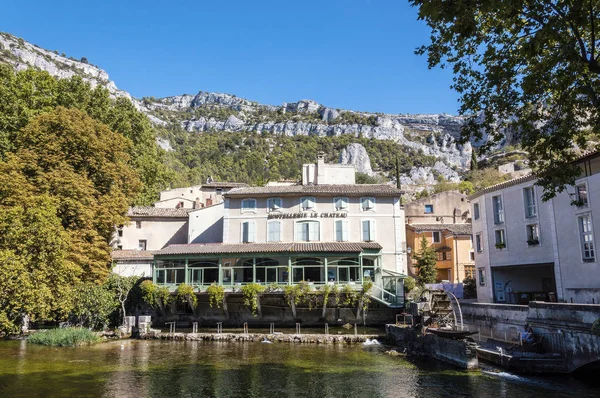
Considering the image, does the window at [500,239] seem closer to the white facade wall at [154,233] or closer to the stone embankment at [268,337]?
the stone embankment at [268,337]

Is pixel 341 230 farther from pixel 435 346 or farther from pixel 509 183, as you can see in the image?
pixel 435 346

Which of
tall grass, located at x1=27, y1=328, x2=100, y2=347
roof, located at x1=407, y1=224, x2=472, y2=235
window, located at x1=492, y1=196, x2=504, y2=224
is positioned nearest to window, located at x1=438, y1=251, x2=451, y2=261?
roof, located at x1=407, y1=224, x2=472, y2=235

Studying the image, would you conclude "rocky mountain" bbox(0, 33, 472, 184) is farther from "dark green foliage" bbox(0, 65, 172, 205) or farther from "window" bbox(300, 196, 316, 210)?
"window" bbox(300, 196, 316, 210)

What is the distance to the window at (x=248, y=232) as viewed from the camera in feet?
117

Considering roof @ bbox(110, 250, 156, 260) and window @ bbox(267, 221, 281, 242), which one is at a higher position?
window @ bbox(267, 221, 281, 242)

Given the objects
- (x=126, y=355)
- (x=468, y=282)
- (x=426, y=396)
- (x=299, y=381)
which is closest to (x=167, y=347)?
(x=126, y=355)

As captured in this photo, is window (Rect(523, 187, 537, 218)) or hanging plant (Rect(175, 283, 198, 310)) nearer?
window (Rect(523, 187, 537, 218))

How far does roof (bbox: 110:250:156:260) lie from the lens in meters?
35.7

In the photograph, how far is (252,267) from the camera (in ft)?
109

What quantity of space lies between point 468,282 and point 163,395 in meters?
27.7

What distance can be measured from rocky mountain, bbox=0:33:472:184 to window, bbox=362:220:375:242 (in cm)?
9015

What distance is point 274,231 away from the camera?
118ft

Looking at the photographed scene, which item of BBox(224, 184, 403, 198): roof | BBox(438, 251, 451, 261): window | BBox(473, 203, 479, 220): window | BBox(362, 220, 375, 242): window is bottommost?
BBox(438, 251, 451, 261): window

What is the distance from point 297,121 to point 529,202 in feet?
452
